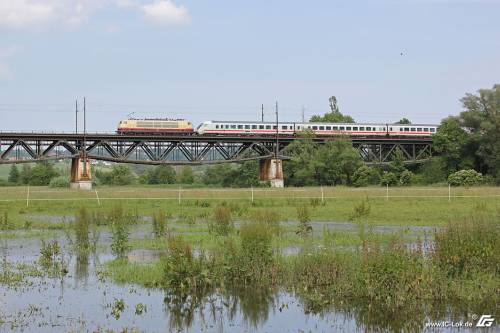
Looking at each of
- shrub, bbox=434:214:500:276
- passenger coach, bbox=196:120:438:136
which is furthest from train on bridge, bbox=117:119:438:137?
shrub, bbox=434:214:500:276

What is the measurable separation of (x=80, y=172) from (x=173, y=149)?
14.1 meters

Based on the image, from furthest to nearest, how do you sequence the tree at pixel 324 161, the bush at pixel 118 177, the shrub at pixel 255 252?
1. the bush at pixel 118 177
2. the tree at pixel 324 161
3. the shrub at pixel 255 252

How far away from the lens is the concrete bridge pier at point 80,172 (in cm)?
8919

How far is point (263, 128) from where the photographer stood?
105938 mm

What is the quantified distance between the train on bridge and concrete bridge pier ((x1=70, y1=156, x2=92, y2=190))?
28.6 feet

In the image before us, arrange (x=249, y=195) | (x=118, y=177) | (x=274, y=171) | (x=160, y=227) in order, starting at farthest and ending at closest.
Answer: (x=118, y=177) < (x=274, y=171) < (x=249, y=195) < (x=160, y=227)

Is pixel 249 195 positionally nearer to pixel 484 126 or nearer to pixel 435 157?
pixel 484 126

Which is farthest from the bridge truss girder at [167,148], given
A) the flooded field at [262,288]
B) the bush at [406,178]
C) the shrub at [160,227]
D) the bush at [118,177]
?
the flooded field at [262,288]

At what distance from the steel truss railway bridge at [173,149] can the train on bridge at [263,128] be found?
1797mm

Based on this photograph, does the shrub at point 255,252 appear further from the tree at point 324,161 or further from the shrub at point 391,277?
the tree at point 324,161

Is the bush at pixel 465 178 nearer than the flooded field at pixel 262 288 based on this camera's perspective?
No

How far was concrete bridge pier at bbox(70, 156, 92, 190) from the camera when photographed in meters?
89.2

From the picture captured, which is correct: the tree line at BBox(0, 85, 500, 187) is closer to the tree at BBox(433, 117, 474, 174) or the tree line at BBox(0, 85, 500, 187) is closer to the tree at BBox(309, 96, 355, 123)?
the tree at BBox(433, 117, 474, 174)

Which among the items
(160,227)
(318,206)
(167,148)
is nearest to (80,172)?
(167,148)
